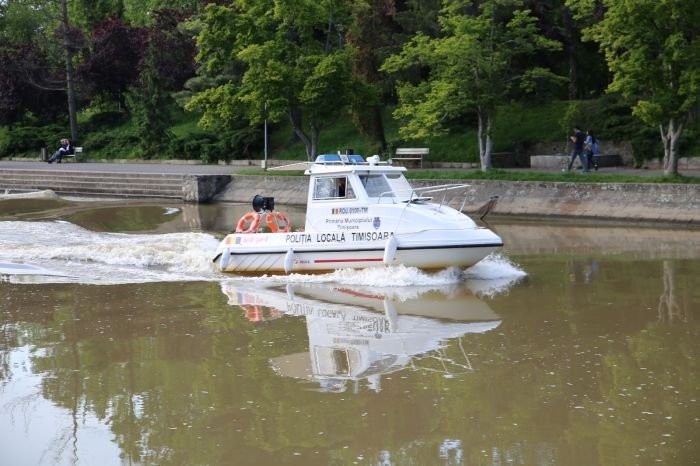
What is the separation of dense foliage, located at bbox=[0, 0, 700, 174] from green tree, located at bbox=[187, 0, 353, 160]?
0.06 metres

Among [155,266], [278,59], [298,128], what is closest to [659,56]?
[278,59]

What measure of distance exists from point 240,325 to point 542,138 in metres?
26.2

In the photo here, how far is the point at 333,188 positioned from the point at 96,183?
25.4m

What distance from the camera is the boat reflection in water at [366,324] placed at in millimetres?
12055

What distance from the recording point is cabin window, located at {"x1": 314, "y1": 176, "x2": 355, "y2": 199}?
18781 mm

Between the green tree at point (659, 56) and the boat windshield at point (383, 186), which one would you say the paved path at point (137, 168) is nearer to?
the green tree at point (659, 56)

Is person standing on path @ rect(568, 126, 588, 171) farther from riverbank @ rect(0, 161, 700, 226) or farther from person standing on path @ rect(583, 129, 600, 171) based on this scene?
riverbank @ rect(0, 161, 700, 226)

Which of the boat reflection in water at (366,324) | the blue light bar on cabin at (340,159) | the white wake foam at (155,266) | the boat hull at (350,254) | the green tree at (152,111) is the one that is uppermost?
the green tree at (152,111)

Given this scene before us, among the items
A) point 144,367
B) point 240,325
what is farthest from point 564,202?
point 144,367

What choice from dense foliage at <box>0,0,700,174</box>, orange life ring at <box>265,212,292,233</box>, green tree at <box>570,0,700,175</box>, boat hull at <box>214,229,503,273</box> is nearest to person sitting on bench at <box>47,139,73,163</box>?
dense foliage at <box>0,0,700,174</box>

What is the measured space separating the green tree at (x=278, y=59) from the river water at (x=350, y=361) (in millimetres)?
15756

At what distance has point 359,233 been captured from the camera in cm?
1833

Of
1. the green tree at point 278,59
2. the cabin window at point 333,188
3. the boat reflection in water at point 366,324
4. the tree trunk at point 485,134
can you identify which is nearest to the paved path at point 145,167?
the tree trunk at point 485,134

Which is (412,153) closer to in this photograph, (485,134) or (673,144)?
(485,134)
